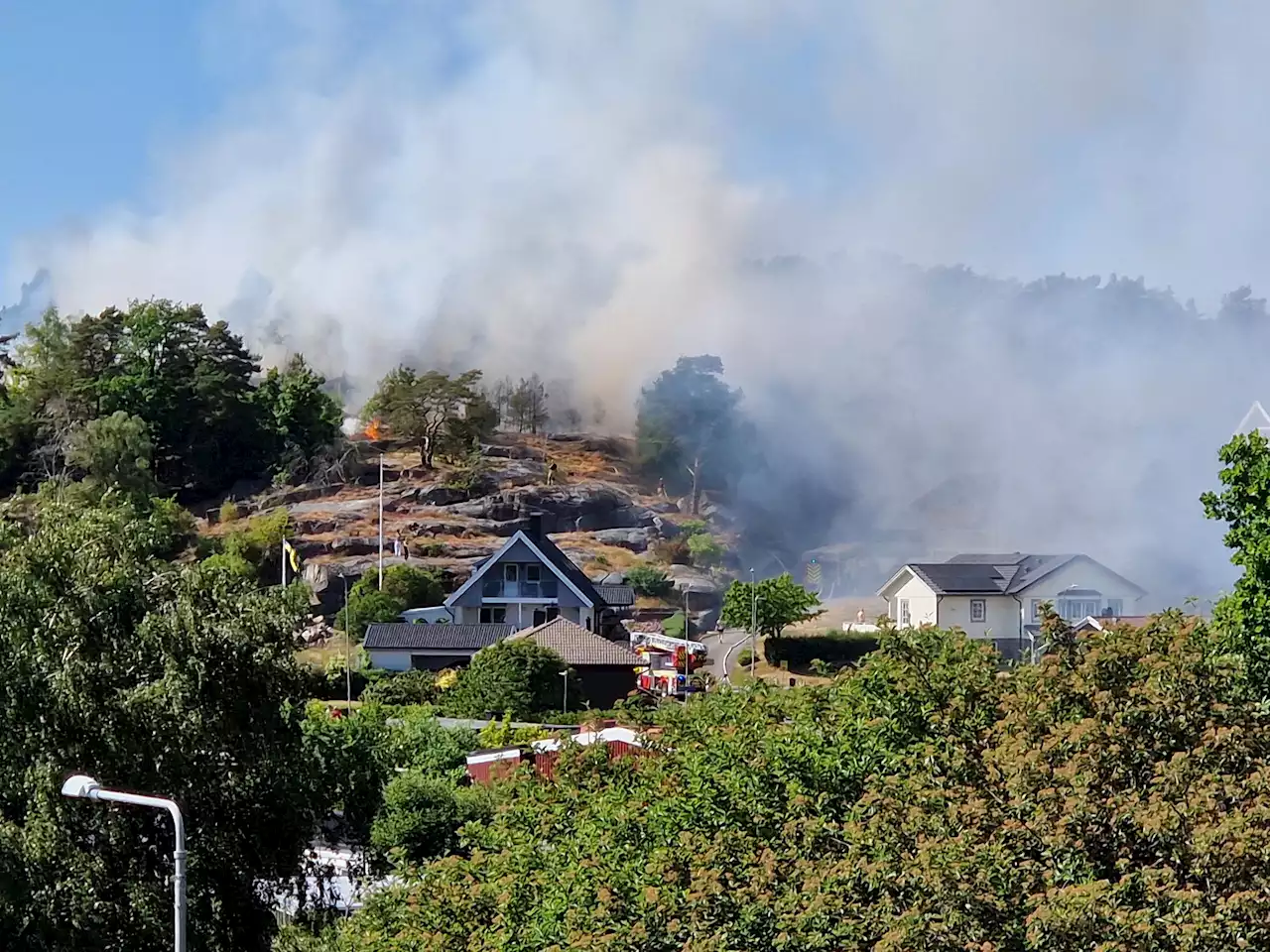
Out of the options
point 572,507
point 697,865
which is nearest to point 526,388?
point 572,507

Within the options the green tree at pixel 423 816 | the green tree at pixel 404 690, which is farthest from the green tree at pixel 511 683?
the green tree at pixel 423 816

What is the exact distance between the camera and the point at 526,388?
8150 cm

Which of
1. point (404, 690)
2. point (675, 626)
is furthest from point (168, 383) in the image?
point (404, 690)

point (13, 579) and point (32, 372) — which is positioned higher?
point (32, 372)

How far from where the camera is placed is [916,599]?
42.3 m

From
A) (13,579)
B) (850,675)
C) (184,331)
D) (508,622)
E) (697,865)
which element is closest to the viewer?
(697,865)

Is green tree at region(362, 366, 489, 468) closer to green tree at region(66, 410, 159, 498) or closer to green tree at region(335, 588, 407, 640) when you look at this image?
green tree at region(66, 410, 159, 498)

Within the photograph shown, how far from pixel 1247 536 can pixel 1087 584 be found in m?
30.8

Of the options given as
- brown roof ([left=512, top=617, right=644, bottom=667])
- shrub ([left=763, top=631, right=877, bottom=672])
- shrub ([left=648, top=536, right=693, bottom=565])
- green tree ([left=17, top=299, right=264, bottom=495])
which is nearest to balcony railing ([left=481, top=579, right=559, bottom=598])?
shrub ([left=763, top=631, right=877, bottom=672])

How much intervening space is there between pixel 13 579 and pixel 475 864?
231 inches

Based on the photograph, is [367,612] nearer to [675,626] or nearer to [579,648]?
[675,626]

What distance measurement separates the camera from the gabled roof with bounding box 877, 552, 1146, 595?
40.8 m

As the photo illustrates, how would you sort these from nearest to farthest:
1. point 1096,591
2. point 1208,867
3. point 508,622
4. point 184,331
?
point 1208,867 → point 1096,591 → point 508,622 → point 184,331

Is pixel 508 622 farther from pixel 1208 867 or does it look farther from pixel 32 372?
pixel 1208 867
